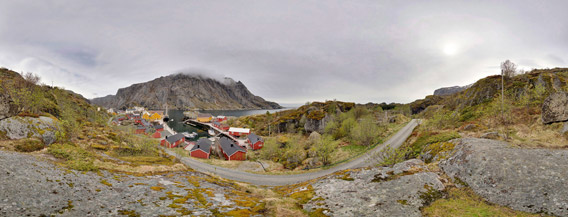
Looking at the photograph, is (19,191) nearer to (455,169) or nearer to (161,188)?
(161,188)

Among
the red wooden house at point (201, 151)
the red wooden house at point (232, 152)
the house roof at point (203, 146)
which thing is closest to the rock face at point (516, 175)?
the red wooden house at point (232, 152)

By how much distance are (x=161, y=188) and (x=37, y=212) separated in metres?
6.20

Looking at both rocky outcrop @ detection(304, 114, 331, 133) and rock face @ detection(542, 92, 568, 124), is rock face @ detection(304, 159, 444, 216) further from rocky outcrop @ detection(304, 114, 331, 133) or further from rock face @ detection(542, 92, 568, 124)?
rocky outcrop @ detection(304, 114, 331, 133)

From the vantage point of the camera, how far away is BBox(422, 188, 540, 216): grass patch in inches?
401

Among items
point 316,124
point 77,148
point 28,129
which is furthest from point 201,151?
point 316,124

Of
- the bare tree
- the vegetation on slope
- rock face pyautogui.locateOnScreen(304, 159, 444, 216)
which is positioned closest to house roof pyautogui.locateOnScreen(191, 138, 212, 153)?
the vegetation on slope

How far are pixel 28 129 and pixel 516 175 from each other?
4395 centimetres

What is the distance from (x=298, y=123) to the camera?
3565 inches

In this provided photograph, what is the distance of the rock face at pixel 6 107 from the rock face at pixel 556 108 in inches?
2247

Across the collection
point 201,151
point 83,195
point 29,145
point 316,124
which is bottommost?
point 201,151

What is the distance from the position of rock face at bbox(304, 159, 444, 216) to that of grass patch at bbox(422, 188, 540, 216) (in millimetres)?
562

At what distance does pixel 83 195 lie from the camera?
973 cm

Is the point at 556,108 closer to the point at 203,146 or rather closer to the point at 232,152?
the point at 232,152

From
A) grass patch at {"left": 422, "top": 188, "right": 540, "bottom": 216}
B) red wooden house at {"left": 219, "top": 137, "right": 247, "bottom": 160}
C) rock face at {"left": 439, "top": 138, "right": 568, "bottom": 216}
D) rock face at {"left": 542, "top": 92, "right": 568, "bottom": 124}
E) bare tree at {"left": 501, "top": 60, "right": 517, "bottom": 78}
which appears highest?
bare tree at {"left": 501, "top": 60, "right": 517, "bottom": 78}
